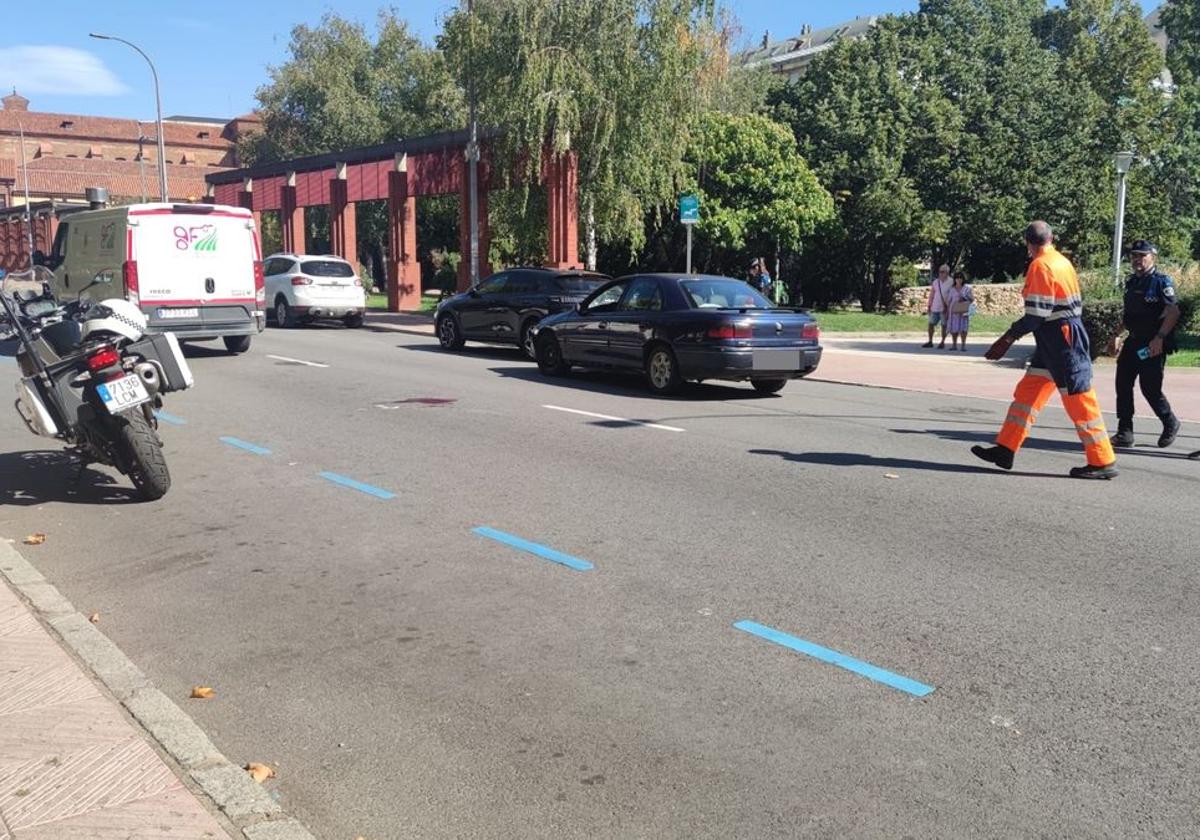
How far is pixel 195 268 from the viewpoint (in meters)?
16.8

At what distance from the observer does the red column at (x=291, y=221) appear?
→ 41281 millimetres

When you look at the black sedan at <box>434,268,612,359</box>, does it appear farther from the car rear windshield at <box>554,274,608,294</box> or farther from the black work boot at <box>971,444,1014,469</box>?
the black work boot at <box>971,444,1014,469</box>

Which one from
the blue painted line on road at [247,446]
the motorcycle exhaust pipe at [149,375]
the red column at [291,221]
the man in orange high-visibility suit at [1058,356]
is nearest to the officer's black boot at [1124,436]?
the man in orange high-visibility suit at [1058,356]

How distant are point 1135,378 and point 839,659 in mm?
6745

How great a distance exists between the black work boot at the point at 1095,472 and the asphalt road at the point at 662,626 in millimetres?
154

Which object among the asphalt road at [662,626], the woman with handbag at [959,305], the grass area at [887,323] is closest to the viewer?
the asphalt road at [662,626]

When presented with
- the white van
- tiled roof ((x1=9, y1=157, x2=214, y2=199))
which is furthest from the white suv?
tiled roof ((x1=9, y1=157, x2=214, y2=199))

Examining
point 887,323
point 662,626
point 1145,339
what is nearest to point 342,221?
point 887,323

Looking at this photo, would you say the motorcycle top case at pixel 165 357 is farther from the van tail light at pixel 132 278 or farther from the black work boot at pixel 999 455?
the van tail light at pixel 132 278

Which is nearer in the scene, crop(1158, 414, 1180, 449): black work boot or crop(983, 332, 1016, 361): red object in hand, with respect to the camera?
crop(983, 332, 1016, 361): red object in hand

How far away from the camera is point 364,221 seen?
53.6 m

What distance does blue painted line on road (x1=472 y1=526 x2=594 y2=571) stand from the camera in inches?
239

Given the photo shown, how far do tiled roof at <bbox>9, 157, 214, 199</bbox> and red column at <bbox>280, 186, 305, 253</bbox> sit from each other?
61.0 meters

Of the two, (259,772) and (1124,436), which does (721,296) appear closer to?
(1124,436)
